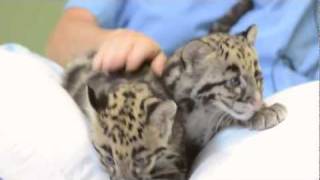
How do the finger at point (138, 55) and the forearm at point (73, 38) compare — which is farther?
the forearm at point (73, 38)

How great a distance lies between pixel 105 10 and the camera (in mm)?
1312

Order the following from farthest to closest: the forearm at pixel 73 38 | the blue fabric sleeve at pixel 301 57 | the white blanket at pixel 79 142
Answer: the forearm at pixel 73 38, the blue fabric sleeve at pixel 301 57, the white blanket at pixel 79 142

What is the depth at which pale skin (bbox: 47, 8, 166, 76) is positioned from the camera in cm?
99

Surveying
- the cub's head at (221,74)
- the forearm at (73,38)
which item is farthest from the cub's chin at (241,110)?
the forearm at (73,38)

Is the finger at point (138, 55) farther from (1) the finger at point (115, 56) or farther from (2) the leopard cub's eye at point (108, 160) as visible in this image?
(2) the leopard cub's eye at point (108, 160)

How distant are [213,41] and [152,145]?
203 millimetres

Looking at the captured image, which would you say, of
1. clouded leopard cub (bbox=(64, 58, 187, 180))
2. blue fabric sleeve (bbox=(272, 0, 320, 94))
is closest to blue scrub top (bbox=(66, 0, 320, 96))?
blue fabric sleeve (bbox=(272, 0, 320, 94))

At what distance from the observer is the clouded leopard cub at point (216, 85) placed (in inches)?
35.6

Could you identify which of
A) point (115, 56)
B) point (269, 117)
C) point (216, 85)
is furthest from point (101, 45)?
point (269, 117)

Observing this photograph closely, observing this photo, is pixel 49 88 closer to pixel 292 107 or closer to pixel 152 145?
pixel 152 145

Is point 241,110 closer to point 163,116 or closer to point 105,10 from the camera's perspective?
point 163,116

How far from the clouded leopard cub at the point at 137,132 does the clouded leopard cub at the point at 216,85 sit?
0.12 feet

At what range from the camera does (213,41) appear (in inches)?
37.6

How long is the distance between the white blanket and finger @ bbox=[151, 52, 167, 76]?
0.15m
